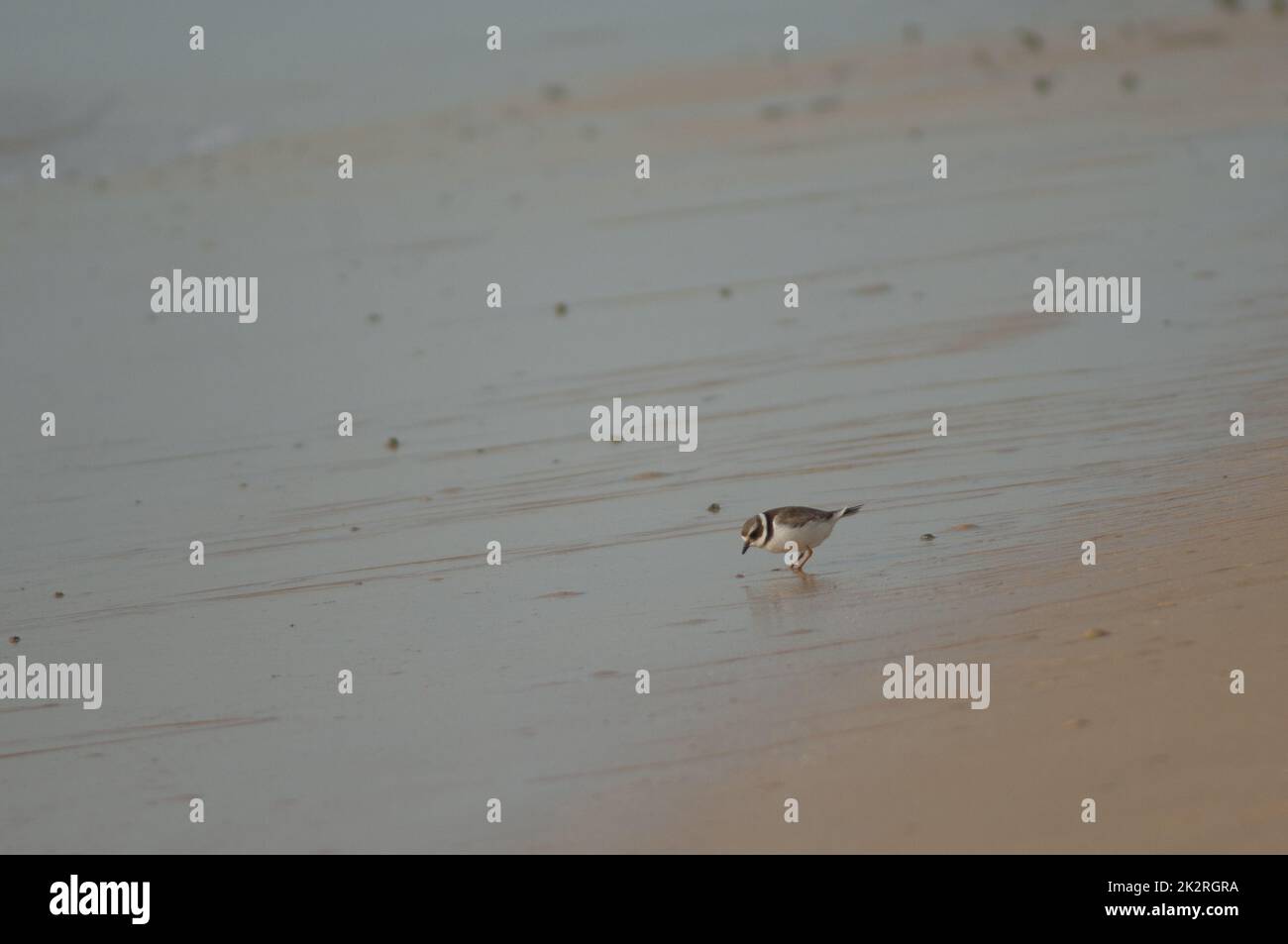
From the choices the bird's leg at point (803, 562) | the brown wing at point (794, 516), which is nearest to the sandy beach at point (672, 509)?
the bird's leg at point (803, 562)

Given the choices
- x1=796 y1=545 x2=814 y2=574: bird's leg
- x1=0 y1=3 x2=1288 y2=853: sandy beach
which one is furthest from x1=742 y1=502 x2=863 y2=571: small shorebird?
x1=0 y1=3 x2=1288 y2=853: sandy beach

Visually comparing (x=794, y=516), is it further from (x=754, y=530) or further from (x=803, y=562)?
(x=803, y=562)

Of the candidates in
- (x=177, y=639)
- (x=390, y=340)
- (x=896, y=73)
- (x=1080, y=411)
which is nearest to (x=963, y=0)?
(x=896, y=73)

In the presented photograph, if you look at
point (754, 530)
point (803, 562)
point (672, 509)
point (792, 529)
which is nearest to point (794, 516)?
point (792, 529)

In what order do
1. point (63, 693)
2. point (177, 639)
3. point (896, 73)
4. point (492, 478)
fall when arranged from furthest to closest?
point (896, 73) < point (492, 478) < point (177, 639) < point (63, 693)

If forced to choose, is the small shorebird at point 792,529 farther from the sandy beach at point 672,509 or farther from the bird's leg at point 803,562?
the sandy beach at point 672,509

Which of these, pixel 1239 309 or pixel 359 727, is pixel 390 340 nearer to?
pixel 1239 309
